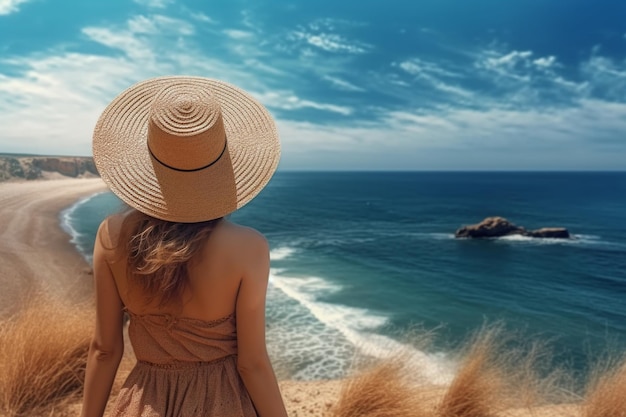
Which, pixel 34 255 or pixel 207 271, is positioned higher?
pixel 207 271

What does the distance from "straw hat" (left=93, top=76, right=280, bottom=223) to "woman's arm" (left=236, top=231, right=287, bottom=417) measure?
159 mm

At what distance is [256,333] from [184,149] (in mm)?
578

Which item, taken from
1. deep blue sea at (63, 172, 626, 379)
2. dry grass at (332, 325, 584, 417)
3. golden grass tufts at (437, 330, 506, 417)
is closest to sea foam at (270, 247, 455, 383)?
deep blue sea at (63, 172, 626, 379)

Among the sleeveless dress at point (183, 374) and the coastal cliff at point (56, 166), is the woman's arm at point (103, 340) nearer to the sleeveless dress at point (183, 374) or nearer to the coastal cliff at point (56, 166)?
the sleeveless dress at point (183, 374)

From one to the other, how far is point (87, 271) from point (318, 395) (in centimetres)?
1357

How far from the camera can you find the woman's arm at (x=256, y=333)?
4.17 ft

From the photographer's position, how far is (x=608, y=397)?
12.9 ft

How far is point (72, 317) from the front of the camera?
4.70 m

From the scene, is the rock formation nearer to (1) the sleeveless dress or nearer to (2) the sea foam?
(2) the sea foam

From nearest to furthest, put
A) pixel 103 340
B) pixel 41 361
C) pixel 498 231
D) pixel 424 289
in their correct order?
pixel 103 340 → pixel 41 361 → pixel 424 289 → pixel 498 231

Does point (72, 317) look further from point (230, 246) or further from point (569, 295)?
point (569, 295)

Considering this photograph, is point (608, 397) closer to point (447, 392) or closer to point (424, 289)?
point (447, 392)

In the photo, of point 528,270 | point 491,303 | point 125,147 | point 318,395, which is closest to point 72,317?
point 318,395

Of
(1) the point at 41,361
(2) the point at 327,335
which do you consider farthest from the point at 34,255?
(1) the point at 41,361
